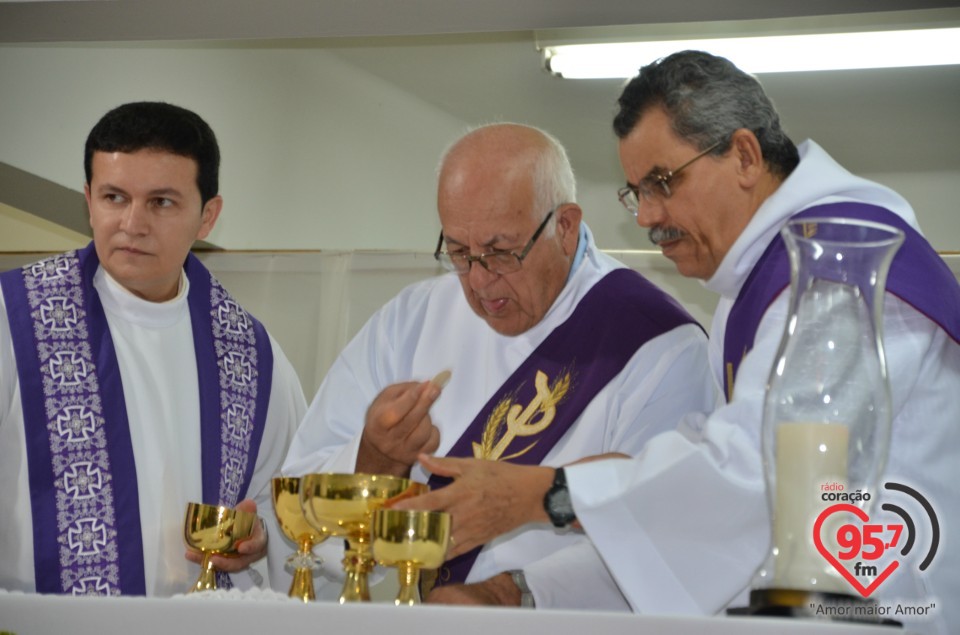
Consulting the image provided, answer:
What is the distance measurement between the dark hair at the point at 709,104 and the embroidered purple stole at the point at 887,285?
312mm

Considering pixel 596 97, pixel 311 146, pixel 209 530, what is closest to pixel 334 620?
pixel 209 530

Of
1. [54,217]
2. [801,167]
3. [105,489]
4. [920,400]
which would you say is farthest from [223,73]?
[920,400]

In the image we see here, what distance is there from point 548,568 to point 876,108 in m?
4.68

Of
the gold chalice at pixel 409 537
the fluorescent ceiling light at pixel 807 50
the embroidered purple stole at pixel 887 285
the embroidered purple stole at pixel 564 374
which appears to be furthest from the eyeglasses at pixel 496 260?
the fluorescent ceiling light at pixel 807 50

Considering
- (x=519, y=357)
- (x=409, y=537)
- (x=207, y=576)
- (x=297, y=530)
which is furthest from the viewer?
(x=519, y=357)

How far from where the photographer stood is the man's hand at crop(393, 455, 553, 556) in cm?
234

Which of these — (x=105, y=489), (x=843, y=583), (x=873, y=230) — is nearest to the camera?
(x=843, y=583)

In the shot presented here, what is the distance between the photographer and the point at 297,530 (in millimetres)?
2516

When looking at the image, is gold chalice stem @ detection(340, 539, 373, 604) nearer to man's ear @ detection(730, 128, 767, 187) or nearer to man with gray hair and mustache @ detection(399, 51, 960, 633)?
man with gray hair and mustache @ detection(399, 51, 960, 633)

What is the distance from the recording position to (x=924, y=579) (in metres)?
2.39

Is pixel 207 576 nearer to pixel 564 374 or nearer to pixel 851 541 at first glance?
pixel 564 374

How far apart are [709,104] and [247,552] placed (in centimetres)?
165

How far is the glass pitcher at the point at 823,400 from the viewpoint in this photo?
70.1 inches

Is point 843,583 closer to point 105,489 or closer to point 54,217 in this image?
point 105,489
